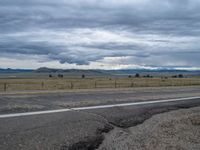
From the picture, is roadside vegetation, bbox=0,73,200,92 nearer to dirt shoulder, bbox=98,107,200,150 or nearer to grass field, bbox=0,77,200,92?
grass field, bbox=0,77,200,92

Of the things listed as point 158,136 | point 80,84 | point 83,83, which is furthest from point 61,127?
point 83,83

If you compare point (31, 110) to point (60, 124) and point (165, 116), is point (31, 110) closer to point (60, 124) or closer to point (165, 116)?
point (60, 124)

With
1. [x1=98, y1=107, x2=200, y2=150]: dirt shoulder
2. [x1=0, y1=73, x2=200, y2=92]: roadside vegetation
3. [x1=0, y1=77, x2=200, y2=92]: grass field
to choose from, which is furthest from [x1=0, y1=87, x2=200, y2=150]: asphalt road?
[x1=0, y1=77, x2=200, y2=92]: grass field

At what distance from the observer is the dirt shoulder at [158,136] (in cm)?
614

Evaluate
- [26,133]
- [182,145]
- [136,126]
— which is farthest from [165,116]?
[26,133]

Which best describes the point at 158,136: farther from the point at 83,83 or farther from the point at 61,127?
the point at 83,83

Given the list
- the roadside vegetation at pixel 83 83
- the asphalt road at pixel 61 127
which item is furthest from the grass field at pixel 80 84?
the asphalt road at pixel 61 127

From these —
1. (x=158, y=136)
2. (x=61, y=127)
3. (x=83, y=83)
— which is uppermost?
(x=61, y=127)

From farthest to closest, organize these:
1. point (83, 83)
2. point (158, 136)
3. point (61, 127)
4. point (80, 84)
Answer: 1. point (83, 83)
2. point (80, 84)
3. point (61, 127)
4. point (158, 136)

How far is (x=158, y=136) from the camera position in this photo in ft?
23.1

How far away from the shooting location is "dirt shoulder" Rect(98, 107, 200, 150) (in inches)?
242

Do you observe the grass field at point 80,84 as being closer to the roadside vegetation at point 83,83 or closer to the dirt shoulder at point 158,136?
the roadside vegetation at point 83,83

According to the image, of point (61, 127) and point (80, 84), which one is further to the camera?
point (80, 84)

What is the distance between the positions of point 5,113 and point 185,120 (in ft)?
19.3
